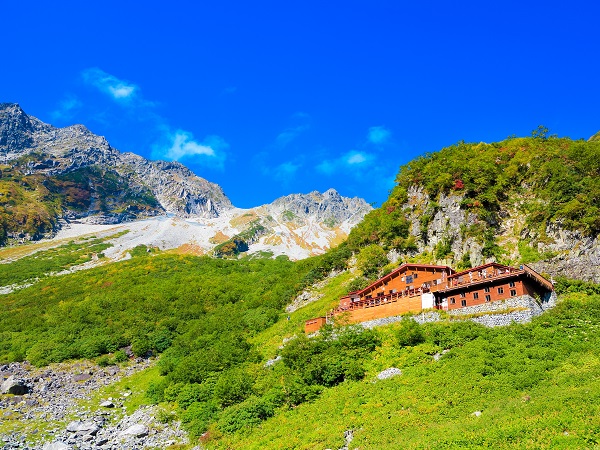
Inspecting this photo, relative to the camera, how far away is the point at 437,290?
47750mm

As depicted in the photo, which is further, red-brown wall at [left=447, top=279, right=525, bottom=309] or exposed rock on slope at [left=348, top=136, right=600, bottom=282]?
exposed rock on slope at [left=348, top=136, right=600, bottom=282]

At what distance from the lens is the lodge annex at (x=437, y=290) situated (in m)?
44.4

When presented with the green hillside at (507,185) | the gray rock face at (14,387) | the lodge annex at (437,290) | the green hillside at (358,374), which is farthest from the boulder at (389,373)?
the gray rock face at (14,387)

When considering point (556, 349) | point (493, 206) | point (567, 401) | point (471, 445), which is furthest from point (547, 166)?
point (471, 445)

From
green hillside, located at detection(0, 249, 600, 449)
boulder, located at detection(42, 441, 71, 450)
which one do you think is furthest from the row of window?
boulder, located at detection(42, 441, 71, 450)

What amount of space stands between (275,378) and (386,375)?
11.4 m

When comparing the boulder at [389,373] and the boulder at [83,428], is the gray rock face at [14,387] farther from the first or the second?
the boulder at [389,373]

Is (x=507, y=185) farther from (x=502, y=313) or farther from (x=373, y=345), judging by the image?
(x=373, y=345)

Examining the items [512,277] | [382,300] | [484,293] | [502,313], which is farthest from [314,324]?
[512,277]

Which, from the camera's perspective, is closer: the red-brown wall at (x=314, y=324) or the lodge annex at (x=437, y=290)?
the lodge annex at (x=437, y=290)

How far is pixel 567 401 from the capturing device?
25.2 m

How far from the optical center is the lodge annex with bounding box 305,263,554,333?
44.4m

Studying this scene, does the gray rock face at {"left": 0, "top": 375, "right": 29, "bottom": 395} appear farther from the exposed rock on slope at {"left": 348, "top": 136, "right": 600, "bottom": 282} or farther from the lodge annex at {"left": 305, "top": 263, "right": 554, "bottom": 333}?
the exposed rock on slope at {"left": 348, "top": 136, "right": 600, "bottom": 282}

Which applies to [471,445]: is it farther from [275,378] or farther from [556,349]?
[275,378]
